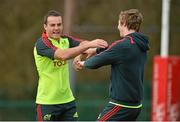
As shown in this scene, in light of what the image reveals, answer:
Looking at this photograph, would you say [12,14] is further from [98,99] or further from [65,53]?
[65,53]

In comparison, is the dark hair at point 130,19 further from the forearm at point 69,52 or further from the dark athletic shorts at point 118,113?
the dark athletic shorts at point 118,113

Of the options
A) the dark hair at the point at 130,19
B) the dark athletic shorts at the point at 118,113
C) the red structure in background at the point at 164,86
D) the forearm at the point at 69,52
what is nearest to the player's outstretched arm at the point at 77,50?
the forearm at the point at 69,52

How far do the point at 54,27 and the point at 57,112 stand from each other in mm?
1044

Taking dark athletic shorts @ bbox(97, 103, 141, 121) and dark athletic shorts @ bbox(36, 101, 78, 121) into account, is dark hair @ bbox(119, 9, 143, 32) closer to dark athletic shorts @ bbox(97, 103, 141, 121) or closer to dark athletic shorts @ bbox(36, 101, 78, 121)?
dark athletic shorts @ bbox(97, 103, 141, 121)

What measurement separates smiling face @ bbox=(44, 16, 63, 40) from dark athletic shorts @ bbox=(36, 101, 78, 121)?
86cm

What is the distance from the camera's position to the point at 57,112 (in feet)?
24.6

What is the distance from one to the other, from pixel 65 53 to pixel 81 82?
12.6 meters

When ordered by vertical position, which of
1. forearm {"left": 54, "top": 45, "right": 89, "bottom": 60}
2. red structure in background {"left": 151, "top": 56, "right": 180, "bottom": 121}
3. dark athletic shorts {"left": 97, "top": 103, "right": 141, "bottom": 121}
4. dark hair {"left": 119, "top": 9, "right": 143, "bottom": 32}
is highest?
dark hair {"left": 119, "top": 9, "right": 143, "bottom": 32}

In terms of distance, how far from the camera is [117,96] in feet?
21.1

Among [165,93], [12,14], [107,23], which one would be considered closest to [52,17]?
[165,93]

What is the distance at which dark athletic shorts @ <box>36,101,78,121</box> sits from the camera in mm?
7504

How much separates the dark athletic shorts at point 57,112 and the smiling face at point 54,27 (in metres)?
0.86

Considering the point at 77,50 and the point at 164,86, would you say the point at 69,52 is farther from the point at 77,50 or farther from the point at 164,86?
the point at 164,86

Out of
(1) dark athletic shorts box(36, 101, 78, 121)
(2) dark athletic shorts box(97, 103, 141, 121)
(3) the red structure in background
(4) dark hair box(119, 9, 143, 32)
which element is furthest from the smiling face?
(3) the red structure in background
